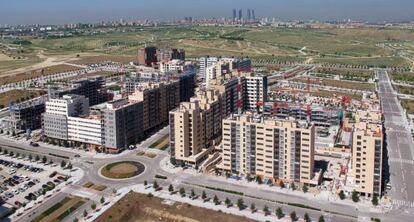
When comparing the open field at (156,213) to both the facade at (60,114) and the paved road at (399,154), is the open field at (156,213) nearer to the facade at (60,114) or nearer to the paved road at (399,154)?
the paved road at (399,154)

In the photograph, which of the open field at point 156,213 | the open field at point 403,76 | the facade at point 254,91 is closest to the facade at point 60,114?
the open field at point 156,213

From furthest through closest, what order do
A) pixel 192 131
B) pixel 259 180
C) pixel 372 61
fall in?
1. pixel 372 61
2. pixel 192 131
3. pixel 259 180

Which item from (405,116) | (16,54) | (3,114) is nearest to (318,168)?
(405,116)

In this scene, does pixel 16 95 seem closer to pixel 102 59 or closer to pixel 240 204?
pixel 102 59

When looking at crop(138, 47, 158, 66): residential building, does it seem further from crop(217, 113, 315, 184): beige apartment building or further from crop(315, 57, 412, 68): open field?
crop(217, 113, 315, 184): beige apartment building

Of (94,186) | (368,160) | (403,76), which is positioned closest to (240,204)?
(368,160)

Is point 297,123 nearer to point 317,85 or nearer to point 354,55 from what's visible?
point 317,85
